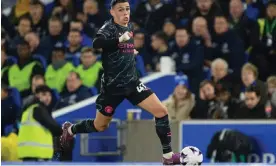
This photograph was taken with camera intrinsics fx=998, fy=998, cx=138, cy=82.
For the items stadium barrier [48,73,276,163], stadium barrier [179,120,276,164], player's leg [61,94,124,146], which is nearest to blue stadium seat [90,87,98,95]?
stadium barrier [48,73,276,163]

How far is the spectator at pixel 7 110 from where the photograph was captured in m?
17.1

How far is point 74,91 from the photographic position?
17.2m

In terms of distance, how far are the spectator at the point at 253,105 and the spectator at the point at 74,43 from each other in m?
4.17

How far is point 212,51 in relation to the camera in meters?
16.8

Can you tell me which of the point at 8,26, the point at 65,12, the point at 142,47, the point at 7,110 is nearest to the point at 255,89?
the point at 142,47

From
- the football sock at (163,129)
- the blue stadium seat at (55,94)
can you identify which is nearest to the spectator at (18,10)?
the blue stadium seat at (55,94)

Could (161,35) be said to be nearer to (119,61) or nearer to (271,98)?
(271,98)

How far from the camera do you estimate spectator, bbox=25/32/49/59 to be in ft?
61.8

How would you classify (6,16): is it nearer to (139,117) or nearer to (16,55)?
(16,55)

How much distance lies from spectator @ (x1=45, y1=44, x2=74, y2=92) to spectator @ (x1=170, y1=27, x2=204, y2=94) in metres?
1.91

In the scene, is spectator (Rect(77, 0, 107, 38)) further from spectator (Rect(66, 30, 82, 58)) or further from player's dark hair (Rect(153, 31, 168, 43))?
player's dark hair (Rect(153, 31, 168, 43))

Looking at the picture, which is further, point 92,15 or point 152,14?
point 92,15

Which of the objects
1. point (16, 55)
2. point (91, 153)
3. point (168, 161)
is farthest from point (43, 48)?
point (168, 161)

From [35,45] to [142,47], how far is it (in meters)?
2.35
